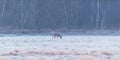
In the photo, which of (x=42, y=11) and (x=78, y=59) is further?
(x=42, y=11)

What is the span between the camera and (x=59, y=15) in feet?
281

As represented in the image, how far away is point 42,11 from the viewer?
87250 millimetres

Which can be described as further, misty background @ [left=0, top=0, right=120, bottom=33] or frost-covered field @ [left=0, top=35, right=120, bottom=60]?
misty background @ [left=0, top=0, right=120, bottom=33]

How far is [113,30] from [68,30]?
8.00 m

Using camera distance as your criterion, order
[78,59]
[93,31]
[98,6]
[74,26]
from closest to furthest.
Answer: [78,59], [93,31], [74,26], [98,6]

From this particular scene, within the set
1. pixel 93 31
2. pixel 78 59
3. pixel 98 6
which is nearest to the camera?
pixel 78 59

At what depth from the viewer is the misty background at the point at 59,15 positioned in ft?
263

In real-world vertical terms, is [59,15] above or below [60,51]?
below

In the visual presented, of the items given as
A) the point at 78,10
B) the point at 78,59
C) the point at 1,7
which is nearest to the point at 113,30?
the point at 78,10

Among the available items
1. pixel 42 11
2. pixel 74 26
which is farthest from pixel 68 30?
pixel 42 11

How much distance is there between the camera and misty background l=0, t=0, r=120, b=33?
3162 inches

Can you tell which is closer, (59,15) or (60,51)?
(60,51)

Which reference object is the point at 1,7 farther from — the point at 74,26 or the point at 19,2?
the point at 74,26

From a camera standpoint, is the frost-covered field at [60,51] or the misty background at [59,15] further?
the misty background at [59,15]
